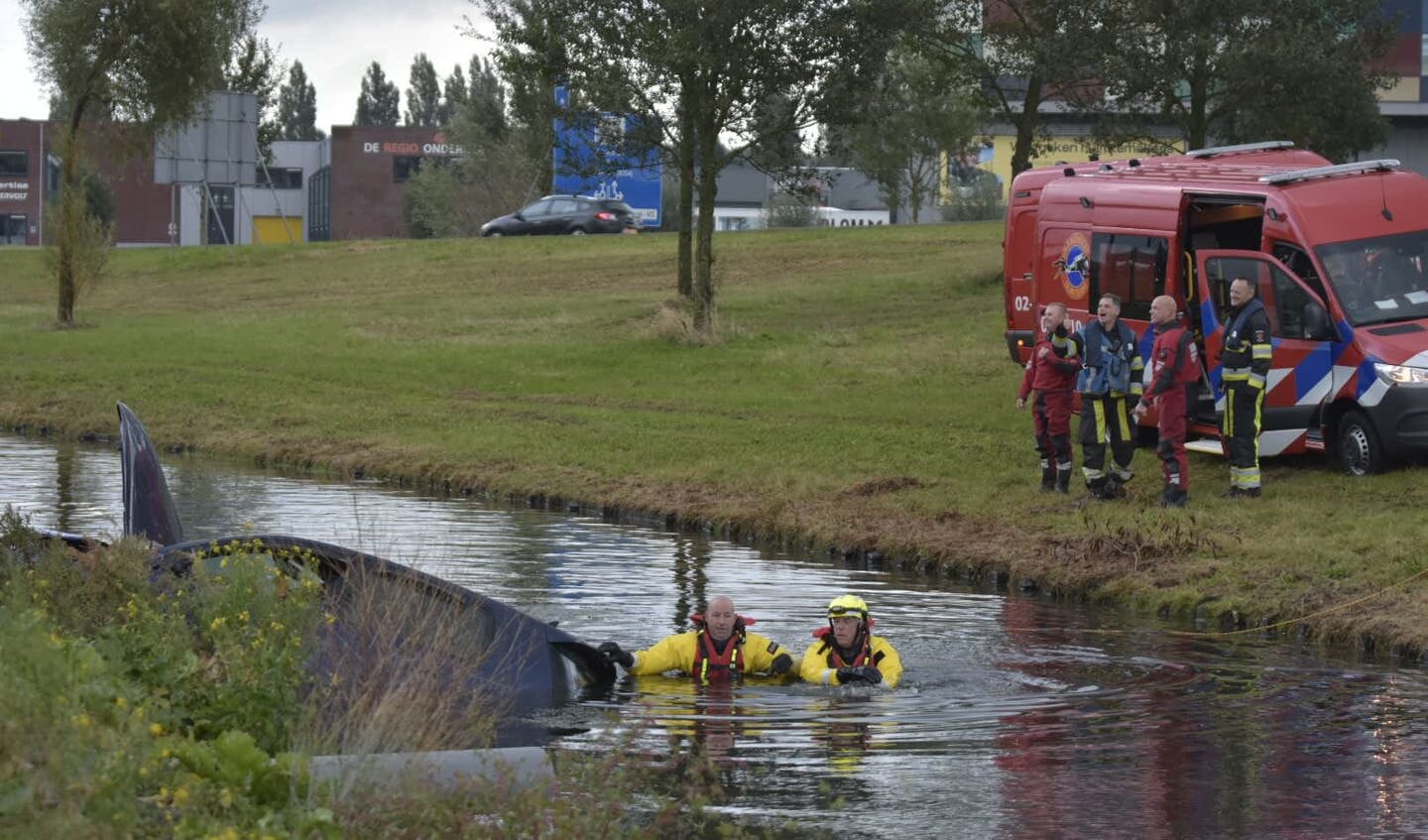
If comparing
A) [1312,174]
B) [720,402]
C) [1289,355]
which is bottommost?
[720,402]

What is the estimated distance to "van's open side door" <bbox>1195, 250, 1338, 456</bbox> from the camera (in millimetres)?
19375

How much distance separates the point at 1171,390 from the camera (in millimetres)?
18984

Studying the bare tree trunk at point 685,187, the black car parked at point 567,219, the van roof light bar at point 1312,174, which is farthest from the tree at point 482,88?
the van roof light bar at point 1312,174

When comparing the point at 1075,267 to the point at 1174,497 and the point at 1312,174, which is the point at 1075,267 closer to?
the point at 1312,174

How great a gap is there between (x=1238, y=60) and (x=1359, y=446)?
46.3ft

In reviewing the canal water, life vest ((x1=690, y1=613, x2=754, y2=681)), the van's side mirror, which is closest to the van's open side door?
the van's side mirror

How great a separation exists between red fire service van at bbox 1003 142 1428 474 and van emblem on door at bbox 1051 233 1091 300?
2cm

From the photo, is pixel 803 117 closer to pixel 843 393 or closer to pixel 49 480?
pixel 843 393

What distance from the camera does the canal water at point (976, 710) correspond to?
32.3ft

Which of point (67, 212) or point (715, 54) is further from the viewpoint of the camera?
point (67, 212)

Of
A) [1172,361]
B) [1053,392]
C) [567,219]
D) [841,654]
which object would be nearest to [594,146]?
[1053,392]

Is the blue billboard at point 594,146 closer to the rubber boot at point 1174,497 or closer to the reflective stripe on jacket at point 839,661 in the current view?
the rubber boot at point 1174,497

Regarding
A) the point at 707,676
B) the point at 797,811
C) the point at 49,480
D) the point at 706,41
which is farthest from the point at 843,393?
the point at 797,811

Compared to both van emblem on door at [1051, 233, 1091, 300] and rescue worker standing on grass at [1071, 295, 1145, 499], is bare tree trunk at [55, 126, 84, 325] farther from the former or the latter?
rescue worker standing on grass at [1071, 295, 1145, 499]
